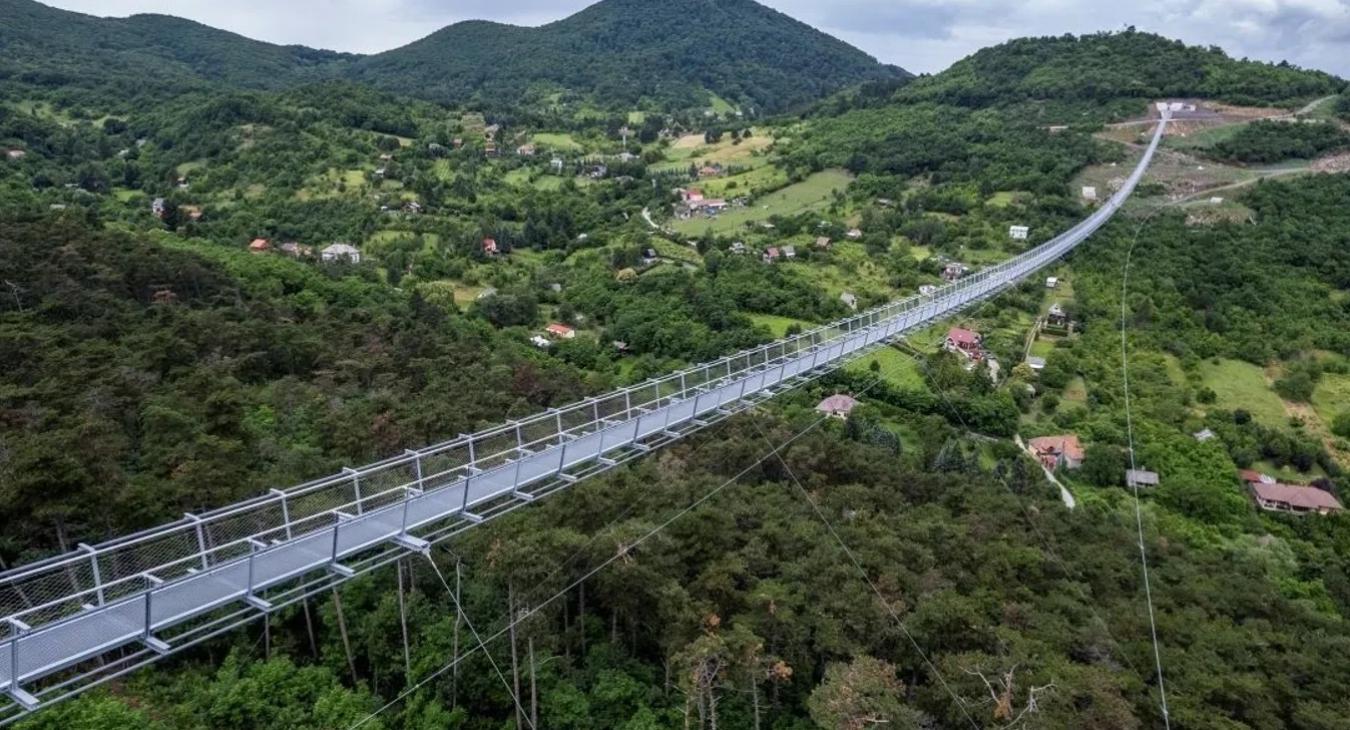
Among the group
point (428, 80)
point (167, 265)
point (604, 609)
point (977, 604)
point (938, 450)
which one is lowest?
point (938, 450)

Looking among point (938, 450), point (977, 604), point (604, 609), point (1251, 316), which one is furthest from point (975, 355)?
point (604, 609)

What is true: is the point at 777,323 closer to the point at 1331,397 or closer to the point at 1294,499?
the point at 1294,499

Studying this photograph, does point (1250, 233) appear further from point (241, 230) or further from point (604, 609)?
point (241, 230)

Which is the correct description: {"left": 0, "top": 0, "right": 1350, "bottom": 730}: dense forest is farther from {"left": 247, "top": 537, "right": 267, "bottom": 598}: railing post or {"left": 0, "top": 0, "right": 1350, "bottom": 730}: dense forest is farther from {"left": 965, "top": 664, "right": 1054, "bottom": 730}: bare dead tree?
{"left": 247, "top": 537, "right": 267, "bottom": 598}: railing post

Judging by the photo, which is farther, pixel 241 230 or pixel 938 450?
pixel 241 230

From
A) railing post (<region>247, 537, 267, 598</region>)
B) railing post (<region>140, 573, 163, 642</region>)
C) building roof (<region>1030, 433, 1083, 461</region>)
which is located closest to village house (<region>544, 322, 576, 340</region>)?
Result: building roof (<region>1030, 433, 1083, 461</region>)

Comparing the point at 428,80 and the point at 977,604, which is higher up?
the point at 428,80
